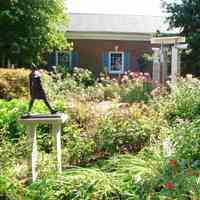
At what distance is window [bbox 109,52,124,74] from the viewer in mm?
28053

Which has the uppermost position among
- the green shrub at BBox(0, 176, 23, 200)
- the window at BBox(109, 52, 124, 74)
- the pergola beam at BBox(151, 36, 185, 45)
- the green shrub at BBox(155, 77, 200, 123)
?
the pergola beam at BBox(151, 36, 185, 45)

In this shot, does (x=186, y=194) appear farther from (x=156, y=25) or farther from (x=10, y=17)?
(x=156, y=25)

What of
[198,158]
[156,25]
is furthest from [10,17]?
[198,158]

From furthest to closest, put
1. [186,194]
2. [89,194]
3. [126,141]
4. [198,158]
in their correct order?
[126,141] → [198,158] → [89,194] → [186,194]

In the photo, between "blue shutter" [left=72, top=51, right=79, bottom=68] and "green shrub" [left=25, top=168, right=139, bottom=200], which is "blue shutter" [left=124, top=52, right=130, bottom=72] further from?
"green shrub" [left=25, top=168, right=139, bottom=200]

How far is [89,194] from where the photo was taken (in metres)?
5.45

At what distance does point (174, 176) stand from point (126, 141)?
265 cm

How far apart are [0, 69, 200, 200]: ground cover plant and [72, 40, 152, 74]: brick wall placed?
17.3 m

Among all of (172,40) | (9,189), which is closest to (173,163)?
(9,189)

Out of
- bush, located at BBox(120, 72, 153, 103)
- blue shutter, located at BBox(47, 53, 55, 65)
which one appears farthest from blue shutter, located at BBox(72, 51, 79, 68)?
bush, located at BBox(120, 72, 153, 103)

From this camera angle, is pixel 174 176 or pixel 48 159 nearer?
pixel 174 176

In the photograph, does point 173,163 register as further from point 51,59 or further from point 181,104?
point 51,59

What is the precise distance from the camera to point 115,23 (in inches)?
1176

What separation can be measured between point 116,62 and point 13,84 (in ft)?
47.9
